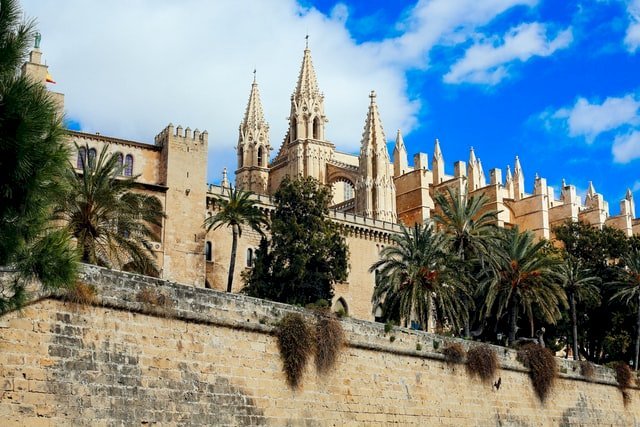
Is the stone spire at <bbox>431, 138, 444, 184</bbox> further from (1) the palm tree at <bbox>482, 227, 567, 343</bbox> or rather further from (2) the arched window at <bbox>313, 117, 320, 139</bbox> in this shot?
(1) the palm tree at <bbox>482, 227, 567, 343</bbox>

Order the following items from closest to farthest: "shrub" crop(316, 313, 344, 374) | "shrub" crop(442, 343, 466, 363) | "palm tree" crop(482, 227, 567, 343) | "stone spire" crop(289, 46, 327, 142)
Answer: "shrub" crop(316, 313, 344, 374) → "shrub" crop(442, 343, 466, 363) → "palm tree" crop(482, 227, 567, 343) → "stone spire" crop(289, 46, 327, 142)

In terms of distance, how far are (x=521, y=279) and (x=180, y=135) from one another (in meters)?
16.7

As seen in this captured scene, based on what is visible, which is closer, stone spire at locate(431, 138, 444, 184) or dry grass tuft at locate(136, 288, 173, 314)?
dry grass tuft at locate(136, 288, 173, 314)

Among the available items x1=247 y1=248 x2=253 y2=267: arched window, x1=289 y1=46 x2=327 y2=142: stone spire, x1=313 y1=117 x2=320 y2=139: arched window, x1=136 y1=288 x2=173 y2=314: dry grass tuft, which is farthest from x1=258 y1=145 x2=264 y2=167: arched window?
x1=136 y1=288 x2=173 y2=314: dry grass tuft

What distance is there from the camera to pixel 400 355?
1053 inches

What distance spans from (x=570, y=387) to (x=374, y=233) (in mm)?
22252

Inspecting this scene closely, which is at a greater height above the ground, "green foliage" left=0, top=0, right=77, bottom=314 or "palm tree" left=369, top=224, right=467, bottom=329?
"palm tree" left=369, top=224, right=467, bottom=329

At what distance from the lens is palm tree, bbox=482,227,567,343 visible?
35281 millimetres

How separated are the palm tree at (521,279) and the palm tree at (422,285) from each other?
1.73 m

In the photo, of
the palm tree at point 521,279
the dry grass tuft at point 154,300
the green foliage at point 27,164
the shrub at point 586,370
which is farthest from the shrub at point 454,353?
the green foliage at point 27,164

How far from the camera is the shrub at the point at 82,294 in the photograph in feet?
60.9

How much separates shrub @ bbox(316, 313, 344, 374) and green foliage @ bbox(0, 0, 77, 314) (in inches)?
427

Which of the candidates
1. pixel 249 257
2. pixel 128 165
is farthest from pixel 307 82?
pixel 128 165

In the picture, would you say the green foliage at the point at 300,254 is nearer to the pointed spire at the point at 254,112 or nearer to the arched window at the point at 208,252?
the arched window at the point at 208,252
